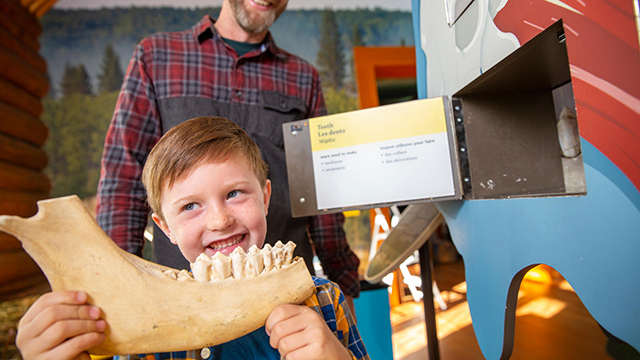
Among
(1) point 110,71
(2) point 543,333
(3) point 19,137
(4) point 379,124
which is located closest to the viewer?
(4) point 379,124

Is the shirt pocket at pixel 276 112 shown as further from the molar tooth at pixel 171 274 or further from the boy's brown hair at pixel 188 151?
the molar tooth at pixel 171 274

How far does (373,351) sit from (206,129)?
5.09ft

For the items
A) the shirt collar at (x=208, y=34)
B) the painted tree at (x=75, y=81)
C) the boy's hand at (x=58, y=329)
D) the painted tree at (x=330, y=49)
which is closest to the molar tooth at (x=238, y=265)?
the boy's hand at (x=58, y=329)

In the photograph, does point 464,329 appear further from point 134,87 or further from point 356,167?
point 134,87

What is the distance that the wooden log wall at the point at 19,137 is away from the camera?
236 cm

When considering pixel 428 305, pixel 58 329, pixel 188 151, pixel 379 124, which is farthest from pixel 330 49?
pixel 58 329

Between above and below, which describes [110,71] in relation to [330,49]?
below

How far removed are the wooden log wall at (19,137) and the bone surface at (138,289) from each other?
95.8 inches

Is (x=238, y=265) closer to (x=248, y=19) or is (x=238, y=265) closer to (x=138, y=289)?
(x=138, y=289)

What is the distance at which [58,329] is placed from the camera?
1.33ft

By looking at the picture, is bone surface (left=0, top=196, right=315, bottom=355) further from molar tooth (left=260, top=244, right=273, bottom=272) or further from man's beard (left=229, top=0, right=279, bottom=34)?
man's beard (left=229, top=0, right=279, bottom=34)

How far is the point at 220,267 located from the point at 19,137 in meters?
2.91

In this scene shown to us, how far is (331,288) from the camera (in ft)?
2.32

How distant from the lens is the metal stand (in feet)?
3.97
